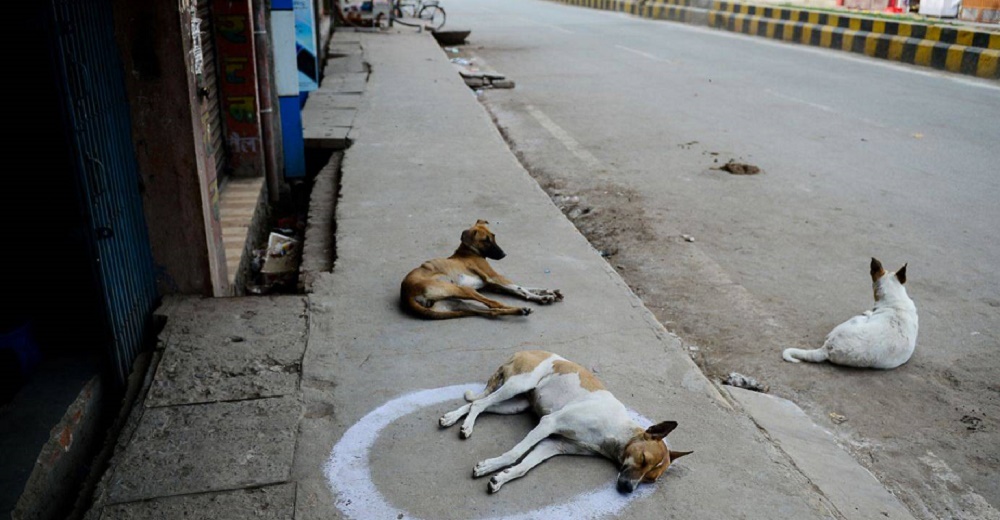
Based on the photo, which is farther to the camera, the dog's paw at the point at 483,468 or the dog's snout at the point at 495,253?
the dog's snout at the point at 495,253

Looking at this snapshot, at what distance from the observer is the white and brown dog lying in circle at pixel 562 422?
2887mm

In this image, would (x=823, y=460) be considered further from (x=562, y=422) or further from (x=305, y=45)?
(x=305, y=45)

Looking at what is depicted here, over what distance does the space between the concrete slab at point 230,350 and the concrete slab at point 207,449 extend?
0.35 feet

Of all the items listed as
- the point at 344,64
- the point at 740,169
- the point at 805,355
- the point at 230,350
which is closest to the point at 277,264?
the point at 230,350

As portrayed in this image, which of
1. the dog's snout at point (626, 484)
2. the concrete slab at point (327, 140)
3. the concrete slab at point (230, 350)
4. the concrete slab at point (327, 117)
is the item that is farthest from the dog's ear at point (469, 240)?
the concrete slab at point (327, 117)

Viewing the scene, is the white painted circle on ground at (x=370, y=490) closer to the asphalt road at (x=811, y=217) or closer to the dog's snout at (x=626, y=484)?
the dog's snout at (x=626, y=484)

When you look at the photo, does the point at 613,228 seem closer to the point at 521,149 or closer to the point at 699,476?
the point at 521,149

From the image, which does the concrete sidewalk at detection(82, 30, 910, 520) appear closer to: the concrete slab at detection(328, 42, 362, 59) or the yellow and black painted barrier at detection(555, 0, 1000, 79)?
the concrete slab at detection(328, 42, 362, 59)

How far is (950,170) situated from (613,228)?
3.84 meters

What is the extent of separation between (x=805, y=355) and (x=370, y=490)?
106 inches

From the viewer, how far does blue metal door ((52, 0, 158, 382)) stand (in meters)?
3.19

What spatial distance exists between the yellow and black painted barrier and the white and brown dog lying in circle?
43.8 ft

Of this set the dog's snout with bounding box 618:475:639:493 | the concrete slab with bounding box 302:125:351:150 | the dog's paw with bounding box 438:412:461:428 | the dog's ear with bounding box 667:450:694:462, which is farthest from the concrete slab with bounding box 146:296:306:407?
the concrete slab with bounding box 302:125:351:150

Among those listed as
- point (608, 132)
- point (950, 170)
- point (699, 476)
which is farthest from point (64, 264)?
point (950, 170)
